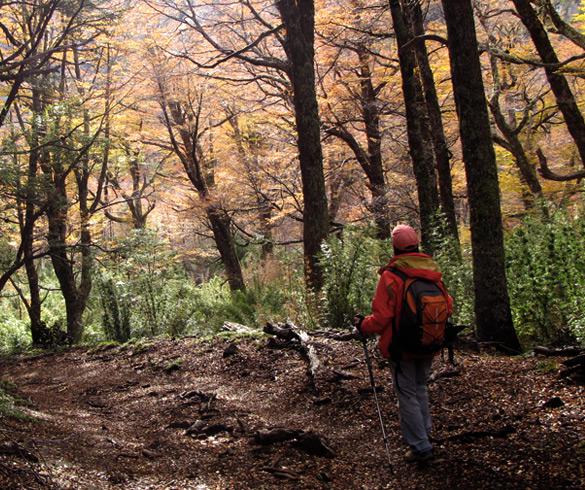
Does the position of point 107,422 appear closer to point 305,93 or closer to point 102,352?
point 102,352

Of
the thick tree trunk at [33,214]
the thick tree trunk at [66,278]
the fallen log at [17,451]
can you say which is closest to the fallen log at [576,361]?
the fallen log at [17,451]

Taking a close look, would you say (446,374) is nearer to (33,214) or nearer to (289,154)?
(33,214)

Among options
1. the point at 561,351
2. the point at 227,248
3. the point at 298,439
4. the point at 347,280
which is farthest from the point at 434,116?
the point at 227,248

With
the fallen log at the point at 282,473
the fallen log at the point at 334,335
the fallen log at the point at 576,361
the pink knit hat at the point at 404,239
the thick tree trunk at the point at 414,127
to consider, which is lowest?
the fallen log at the point at 282,473

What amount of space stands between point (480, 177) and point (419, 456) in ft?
11.1

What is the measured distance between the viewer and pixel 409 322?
3.63 m

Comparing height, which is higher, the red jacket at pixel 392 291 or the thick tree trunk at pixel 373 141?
the thick tree trunk at pixel 373 141

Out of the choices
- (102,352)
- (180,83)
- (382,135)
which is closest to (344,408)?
(102,352)

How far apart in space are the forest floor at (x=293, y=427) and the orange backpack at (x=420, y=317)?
0.80m

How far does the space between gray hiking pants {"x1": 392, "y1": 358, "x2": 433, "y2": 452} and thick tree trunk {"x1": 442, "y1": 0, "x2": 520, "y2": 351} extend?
240cm

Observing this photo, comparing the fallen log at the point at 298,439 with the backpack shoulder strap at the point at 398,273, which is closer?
the backpack shoulder strap at the point at 398,273

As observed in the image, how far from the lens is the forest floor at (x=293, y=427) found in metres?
3.46

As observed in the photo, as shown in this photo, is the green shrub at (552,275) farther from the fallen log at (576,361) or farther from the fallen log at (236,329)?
the fallen log at (236,329)

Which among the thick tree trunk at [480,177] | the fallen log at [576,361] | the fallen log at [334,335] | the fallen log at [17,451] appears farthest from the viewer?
the fallen log at [334,335]
